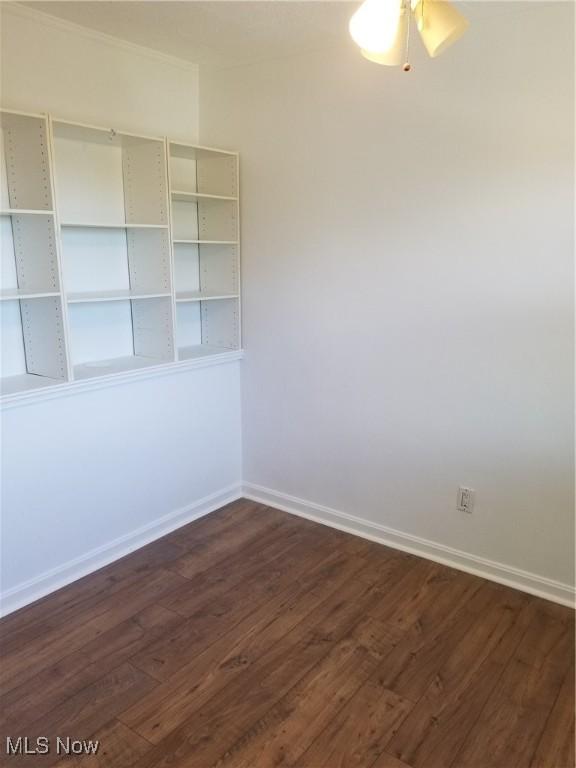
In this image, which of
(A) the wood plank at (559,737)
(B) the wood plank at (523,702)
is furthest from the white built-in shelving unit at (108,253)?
(A) the wood plank at (559,737)

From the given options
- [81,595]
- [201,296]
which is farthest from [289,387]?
[81,595]

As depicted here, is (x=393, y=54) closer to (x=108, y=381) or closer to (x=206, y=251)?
(x=108, y=381)

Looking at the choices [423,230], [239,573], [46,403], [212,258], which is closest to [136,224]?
[212,258]

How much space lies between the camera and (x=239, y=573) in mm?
2738

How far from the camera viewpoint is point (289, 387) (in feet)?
10.7

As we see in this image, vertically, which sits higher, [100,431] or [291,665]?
[100,431]

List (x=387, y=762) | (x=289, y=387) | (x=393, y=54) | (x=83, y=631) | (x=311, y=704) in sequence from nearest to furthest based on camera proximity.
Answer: (x=393, y=54)
(x=387, y=762)
(x=311, y=704)
(x=83, y=631)
(x=289, y=387)

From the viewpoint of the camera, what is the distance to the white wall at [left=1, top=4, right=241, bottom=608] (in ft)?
7.95

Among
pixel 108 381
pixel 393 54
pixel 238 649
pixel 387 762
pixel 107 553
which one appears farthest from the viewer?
pixel 107 553

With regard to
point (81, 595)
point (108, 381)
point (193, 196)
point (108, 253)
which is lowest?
point (81, 595)

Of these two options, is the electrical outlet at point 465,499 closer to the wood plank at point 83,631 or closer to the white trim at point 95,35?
the wood plank at point 83,631

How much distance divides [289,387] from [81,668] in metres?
1.76

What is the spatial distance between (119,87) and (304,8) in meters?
1.08

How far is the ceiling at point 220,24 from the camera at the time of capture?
2.34m
